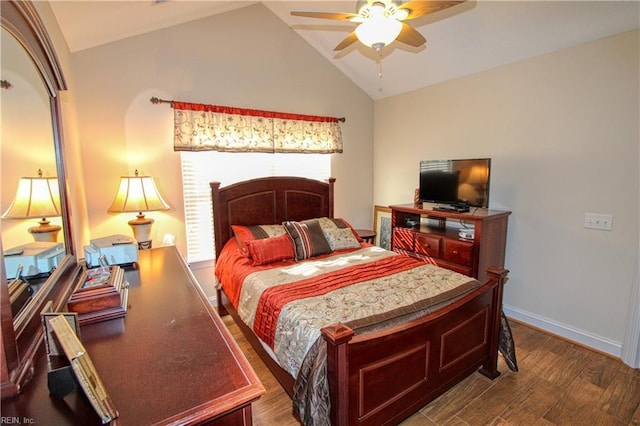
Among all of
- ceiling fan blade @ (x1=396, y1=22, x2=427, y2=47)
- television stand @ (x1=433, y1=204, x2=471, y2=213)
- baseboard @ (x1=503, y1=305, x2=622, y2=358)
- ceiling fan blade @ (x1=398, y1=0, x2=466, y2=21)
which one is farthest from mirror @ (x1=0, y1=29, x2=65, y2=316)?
baseboard @ (x1=503, y1=305, x2=622, y2=358)

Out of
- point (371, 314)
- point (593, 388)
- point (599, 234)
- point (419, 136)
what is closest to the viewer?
point (371, 314)

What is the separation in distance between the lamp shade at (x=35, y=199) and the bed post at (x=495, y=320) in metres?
2.53

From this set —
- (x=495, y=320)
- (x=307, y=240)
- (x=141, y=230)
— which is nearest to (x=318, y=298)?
(x=307, y=240)

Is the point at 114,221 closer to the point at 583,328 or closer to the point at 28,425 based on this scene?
the point at 28,425

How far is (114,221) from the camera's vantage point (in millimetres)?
2799

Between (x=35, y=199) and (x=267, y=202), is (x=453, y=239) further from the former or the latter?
(x=35, y=199)

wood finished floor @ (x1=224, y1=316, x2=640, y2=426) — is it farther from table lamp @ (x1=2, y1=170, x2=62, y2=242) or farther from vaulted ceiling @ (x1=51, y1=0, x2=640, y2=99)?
vaulted ceiling @ (x1=51, y1=0, x2=640, y2=99)

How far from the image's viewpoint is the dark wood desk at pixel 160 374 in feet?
2.46

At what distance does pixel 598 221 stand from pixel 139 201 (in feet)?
12.4

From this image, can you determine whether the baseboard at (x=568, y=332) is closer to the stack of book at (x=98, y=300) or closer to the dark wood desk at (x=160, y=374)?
the dark wood desk at (x=160, y=374)

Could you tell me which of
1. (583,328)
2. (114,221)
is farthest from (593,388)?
(114,221)

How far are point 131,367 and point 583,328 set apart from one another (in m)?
3.41

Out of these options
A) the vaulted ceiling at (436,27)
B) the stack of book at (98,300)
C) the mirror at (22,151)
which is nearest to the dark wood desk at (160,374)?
the stack of book at (98,300)

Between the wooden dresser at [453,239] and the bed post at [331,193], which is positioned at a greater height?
the bed post at [331,193]
